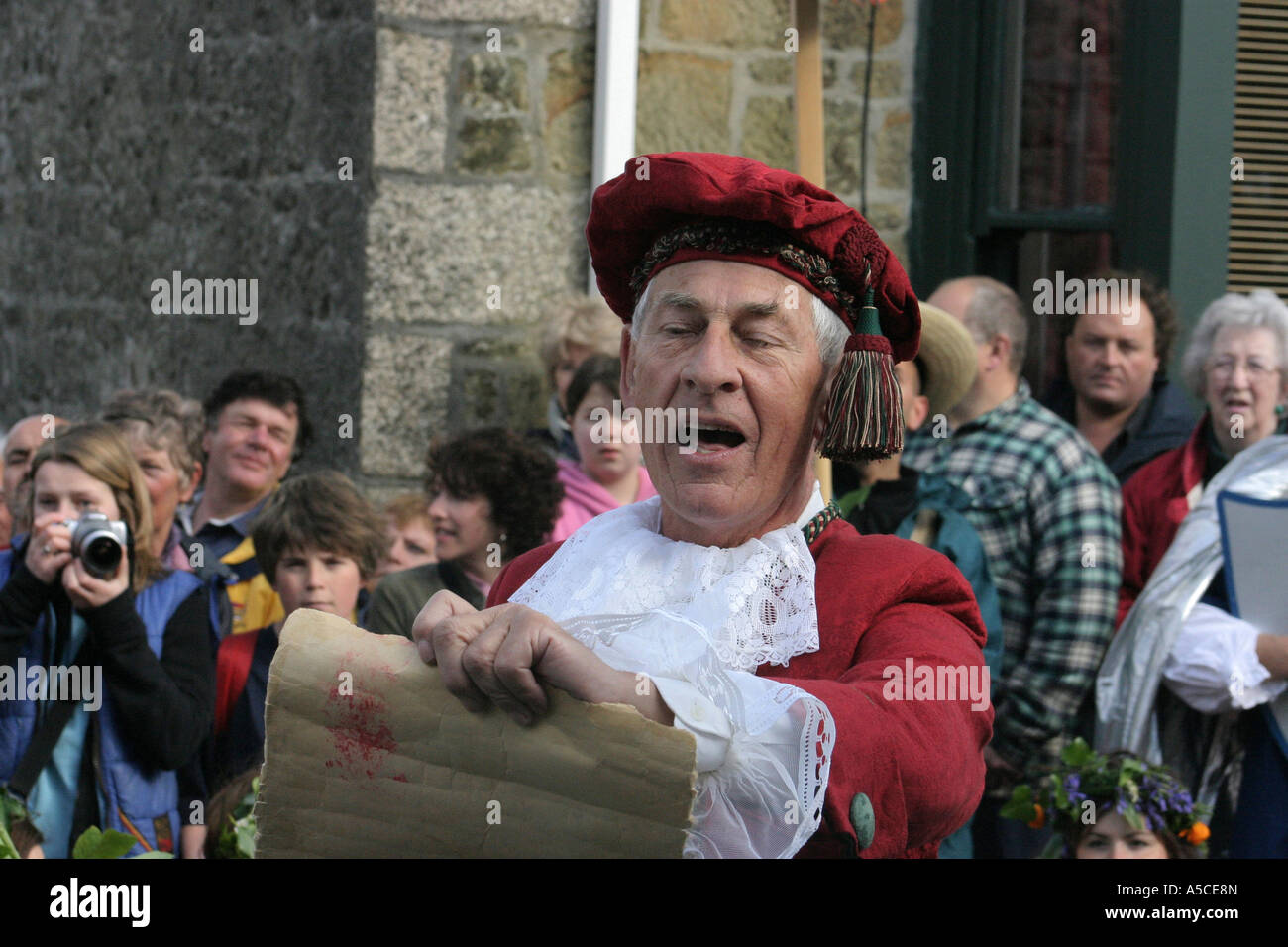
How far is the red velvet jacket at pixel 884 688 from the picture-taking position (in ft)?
5.69

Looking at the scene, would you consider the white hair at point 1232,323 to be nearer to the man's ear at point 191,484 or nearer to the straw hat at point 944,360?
the straw hat at point 944,360

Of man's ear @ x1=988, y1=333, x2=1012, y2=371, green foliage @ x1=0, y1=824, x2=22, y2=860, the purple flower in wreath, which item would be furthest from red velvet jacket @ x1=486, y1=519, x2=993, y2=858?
man's ear @ x1=988, y1=333, x2=1012, y2=371

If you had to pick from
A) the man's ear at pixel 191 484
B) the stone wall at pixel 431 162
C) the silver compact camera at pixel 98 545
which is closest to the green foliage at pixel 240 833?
the silver compact camera at pixel 98 545

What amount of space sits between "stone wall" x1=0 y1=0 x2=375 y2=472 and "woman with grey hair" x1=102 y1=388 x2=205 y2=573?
0.56 metres

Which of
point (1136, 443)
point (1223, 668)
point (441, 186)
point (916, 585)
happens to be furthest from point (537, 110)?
point (916, 585)

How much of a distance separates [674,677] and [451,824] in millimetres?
279

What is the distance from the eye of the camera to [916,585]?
200 centimetres

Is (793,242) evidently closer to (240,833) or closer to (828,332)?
(828,332)

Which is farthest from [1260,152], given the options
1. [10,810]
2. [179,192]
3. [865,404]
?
[10,810]

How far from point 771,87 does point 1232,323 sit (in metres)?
1.59

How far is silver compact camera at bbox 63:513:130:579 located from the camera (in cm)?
355

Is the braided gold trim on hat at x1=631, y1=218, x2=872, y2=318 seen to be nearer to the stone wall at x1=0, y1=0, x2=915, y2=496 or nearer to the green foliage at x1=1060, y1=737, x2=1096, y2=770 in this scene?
the green foliage at x1=1060, y1=737, x2=1096, y2=770

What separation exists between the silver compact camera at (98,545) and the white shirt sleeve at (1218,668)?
2.40 m

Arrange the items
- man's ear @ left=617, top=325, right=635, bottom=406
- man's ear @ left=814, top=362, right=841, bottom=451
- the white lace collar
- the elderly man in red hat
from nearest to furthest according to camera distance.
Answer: the elderly man in red hat → the white lace collar → man's ear @ left=814, top=362, right=841, bottom=451 → man's ear @ left=617, top=325, right=635, bottom=406
